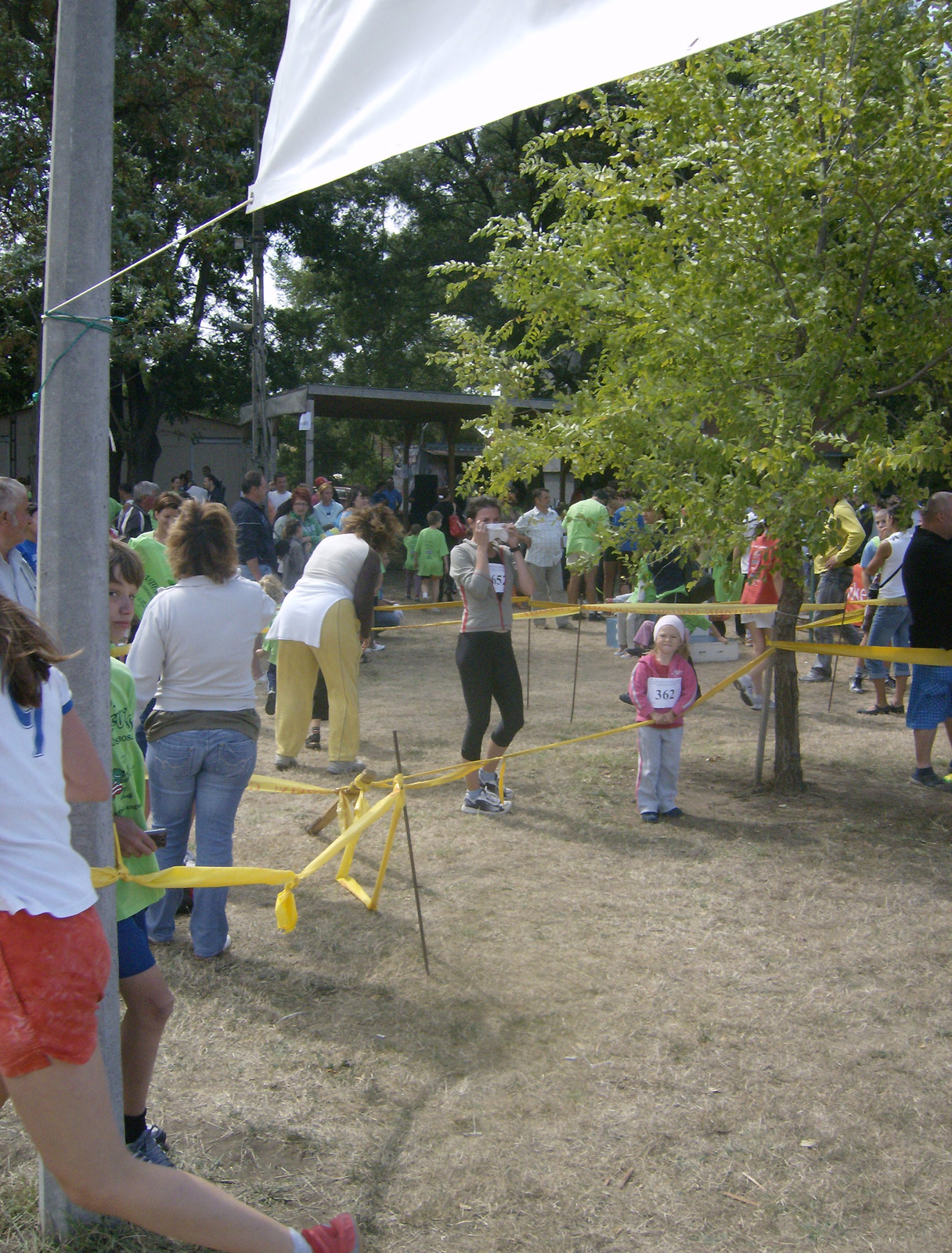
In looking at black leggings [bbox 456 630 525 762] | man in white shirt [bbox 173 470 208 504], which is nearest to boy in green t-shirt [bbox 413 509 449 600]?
man in white shirt [bbox 173 470 208 504]

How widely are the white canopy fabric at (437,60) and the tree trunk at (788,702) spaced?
17.0 feet

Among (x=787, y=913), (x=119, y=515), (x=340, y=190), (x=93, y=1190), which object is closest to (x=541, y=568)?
(x=119, y=515)

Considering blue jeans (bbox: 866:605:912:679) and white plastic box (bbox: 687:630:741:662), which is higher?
blue jeans (bbox: 866:605:912:679)

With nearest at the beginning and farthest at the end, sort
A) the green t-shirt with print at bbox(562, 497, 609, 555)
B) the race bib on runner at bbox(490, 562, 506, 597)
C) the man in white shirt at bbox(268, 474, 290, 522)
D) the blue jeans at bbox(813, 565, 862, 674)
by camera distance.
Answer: the race bib on runner at bbox(490, 562, 506, 597)
the blue jeans at bbox(813, 565, 862, 674)
the green t-shirt with print at bbox(562, 497, 609, 555)
the man in white shirt at bbox(268, 474, 290, 522)

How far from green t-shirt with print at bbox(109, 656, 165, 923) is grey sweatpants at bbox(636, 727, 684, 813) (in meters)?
3.72

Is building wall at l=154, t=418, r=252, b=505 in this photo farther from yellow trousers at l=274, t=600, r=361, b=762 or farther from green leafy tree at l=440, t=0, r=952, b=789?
green leafy tree at l=440, t=0, r=952, b=789

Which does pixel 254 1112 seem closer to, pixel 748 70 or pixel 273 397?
pixel 748 70

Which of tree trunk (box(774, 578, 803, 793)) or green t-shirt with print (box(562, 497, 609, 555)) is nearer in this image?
tree trunk (box(774, 578, 803, 793))

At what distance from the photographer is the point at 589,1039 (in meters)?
3.69

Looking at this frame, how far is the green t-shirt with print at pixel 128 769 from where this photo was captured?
2918 mm

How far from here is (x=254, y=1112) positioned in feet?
10.6

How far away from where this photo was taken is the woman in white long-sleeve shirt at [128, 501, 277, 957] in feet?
13.6

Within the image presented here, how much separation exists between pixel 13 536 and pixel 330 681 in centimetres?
263

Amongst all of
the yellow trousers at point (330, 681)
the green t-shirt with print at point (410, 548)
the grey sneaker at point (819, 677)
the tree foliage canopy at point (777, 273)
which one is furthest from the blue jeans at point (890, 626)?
the green t-shirt with print at point (410, 548)
